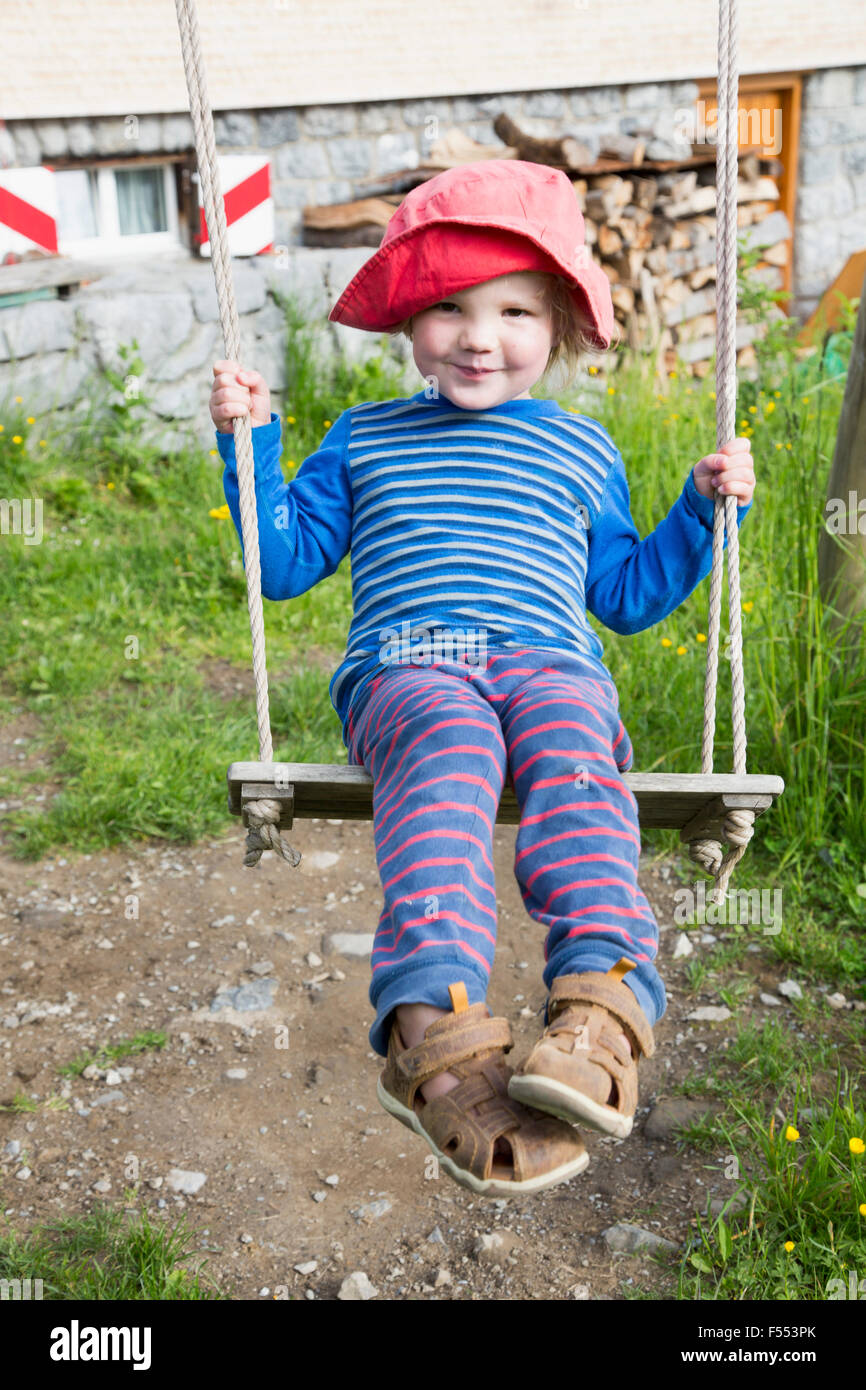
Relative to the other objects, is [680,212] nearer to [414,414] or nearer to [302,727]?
[302,727]

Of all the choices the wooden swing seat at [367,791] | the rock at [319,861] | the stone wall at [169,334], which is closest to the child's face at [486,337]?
the wooden swing seat at [367,791]

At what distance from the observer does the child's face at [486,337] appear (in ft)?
6.75

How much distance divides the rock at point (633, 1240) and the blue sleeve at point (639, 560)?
3.75 ft

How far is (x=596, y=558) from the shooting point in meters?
2.35

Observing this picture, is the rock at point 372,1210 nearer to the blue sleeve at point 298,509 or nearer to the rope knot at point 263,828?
the rope knot at point 263,828

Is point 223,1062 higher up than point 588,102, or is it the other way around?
point 588,102

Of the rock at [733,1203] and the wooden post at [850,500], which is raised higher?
the wooden post at [850,500]

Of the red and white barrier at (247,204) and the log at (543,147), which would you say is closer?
the red and white barrier at (247,204)

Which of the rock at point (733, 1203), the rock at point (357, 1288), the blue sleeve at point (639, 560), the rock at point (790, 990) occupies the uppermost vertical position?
the blue sleeve at point (639, 560)

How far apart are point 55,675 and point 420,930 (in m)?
2.86

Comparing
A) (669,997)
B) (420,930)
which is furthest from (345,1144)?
(420,930)

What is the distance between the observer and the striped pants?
167cm

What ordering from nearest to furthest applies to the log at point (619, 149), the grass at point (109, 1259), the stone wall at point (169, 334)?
1. the grass at point (109, 1259)
2. the stone wall at point (169, 334)
3. the log at point (619, 149)

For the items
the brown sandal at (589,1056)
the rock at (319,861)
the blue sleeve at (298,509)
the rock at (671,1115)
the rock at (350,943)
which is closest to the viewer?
the brown sandal at (589,1056)
